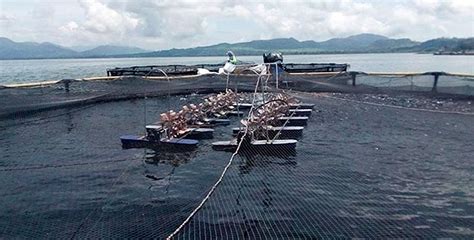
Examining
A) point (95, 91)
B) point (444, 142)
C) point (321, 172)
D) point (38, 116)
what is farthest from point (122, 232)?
point (95, 91)

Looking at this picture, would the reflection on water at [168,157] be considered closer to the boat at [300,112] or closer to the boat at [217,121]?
the boat at [217,121]

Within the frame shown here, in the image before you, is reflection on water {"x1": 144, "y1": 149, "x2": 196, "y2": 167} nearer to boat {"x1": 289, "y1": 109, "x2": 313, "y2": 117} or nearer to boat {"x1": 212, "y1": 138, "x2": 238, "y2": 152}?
boat {"x1": 212, "y1": 138, "x2": 238, "y2": 152}

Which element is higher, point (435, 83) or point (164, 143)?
point (435, 83)

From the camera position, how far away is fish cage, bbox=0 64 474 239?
6.86 meters

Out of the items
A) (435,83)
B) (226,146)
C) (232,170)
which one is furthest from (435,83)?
(232,170)

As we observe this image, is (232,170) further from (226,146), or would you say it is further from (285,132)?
(285,132)

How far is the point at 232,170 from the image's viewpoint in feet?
31.5

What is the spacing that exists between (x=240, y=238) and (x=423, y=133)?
9363 mm

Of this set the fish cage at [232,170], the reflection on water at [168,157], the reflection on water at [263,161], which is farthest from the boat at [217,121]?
the reflection on water at [263,161]

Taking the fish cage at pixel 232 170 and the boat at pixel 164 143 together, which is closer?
the fish cage at pixel 232 170

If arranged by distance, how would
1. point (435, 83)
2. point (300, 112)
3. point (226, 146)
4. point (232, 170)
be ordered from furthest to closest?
1. point (435, 83)
2. point (300, 112)
3. point (226, 146)
4. point (232, 170)

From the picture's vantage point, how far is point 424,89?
22.5m

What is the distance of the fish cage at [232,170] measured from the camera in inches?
270

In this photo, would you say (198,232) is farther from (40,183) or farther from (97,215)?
(40,183)
